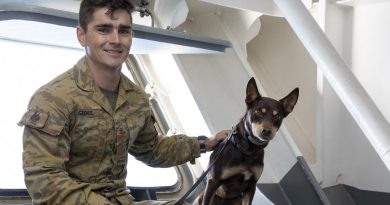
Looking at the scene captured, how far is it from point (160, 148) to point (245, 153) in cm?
31

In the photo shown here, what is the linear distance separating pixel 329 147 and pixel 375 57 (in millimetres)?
510

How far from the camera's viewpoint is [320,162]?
7.97ft

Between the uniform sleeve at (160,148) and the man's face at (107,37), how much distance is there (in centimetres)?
30

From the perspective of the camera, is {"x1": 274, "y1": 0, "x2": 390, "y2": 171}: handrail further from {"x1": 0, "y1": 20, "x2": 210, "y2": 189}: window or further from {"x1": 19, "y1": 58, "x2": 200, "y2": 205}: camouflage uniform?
{"x1": 0, "y1": 20, "x2": 210, "y2": 189}: window

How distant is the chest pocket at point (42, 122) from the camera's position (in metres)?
1.25

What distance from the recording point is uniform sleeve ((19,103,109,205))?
1234mm

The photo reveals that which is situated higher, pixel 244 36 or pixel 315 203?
pixel 244 36

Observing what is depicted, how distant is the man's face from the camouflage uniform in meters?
0.08

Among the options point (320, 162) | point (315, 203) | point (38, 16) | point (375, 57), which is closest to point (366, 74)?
point (375, 57)

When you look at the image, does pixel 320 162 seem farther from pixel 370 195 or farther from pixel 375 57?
pixel 375 57

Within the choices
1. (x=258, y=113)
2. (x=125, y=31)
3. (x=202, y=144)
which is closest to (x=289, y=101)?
(x=258, y=113)

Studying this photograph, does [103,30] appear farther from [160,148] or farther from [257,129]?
[257,129]

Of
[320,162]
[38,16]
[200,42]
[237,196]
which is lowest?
[237,196]

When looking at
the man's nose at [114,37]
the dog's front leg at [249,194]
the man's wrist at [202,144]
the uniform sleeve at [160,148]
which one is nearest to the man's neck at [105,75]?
the man's nose at [114,37]
